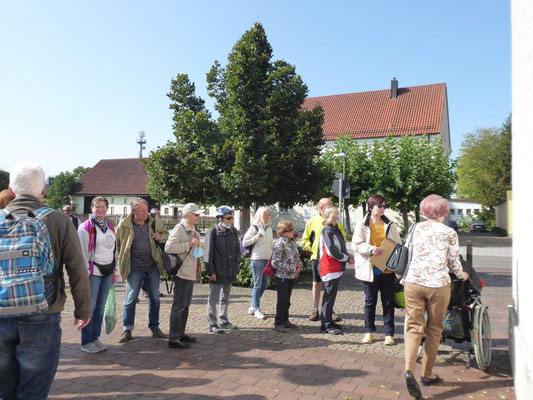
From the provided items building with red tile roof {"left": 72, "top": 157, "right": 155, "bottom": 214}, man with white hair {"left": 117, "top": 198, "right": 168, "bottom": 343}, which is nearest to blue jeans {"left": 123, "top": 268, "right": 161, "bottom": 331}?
man with white hair {"left": 117, "top": 198, "right": 168, "bottom": 343}

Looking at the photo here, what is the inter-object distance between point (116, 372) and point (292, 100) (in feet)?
30.9

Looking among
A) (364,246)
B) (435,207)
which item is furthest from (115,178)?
(435,207)

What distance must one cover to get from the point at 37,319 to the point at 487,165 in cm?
5150

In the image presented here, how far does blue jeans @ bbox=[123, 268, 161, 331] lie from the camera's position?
591cm

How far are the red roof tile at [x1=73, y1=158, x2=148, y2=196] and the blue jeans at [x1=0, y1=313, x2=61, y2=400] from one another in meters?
56.1

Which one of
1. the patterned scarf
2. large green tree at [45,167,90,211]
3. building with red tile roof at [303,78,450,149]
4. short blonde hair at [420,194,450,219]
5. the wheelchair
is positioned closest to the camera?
short blonde hair at [420,194,450,219]

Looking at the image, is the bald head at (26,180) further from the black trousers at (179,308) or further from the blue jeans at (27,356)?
the black trousers at (179,308)

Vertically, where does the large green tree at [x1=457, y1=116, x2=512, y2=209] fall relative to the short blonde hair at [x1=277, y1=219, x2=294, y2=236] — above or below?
above

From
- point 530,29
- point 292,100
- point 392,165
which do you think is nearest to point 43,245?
point 530,29

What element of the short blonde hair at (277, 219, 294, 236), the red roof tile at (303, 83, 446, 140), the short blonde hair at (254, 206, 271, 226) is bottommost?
the short blonde hair at (277, 219, 294, 236)

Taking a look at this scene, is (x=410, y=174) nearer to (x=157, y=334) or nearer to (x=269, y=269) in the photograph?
(x=269, y=269)

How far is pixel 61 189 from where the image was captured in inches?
2338

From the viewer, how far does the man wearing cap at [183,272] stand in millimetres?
5625

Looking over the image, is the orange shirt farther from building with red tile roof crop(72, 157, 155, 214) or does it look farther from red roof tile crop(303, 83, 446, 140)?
building with red tile roof crop(72, 157, 155, 214)
